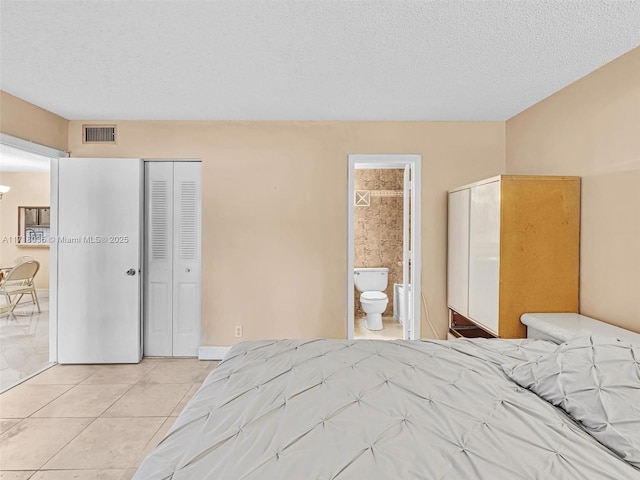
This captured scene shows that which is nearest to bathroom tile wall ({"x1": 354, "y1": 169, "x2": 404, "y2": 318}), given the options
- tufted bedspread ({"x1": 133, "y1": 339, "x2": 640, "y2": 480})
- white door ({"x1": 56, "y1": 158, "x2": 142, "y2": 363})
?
white door ({"x1": 56, "y1": 158, "x2": 142, "y2": 363})

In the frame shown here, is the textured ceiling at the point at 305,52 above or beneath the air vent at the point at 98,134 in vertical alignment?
above

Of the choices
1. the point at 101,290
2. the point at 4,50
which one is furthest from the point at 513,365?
the point at 101,290

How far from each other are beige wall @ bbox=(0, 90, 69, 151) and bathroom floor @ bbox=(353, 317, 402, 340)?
3929mm

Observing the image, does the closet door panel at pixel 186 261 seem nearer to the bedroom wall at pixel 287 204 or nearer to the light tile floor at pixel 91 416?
the bedroom wall at pixel 287 204

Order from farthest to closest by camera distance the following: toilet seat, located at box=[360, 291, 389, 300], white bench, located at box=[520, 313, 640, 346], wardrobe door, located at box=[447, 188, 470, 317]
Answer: toilet seat, located at box=[360, 291, 389, 300], wardrobe door, located at box=[447, 188, 470, 317], white bench, located at box=[520, 313, 640, 346]

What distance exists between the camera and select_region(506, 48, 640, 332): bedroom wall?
83.9 inches

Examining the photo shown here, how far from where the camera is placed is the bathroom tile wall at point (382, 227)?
538cm

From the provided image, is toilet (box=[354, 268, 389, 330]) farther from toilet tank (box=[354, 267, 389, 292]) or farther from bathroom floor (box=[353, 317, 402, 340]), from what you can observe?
bathroom floor (box=[353, 317, 402, 340])

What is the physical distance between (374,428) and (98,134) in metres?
3.99

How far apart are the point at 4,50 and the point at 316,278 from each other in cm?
294

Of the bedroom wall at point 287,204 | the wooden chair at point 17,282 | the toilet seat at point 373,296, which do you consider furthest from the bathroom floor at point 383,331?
the wooden chair at point 17,282

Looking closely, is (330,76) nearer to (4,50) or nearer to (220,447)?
(4,50)

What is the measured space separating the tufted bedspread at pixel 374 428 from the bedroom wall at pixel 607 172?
1014 mm

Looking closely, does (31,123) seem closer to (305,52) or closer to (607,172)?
(305,52)
